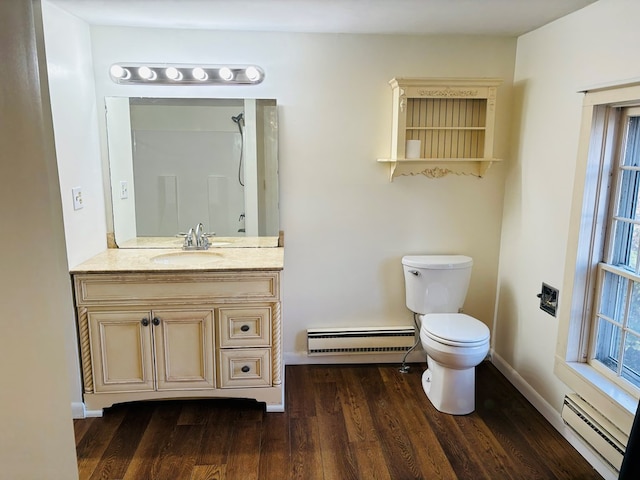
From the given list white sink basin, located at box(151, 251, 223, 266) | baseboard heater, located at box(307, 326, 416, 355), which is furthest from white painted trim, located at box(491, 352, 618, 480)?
white sink basin, located at box(151, 251, 223, 266)

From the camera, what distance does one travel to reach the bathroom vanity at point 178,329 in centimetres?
233

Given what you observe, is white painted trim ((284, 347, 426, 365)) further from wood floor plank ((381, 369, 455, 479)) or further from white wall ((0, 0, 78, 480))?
white wall ((0, 0, 78, 480))

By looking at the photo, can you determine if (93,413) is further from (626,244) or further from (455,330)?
(626,244)

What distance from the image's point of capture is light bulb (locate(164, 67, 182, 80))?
2674 millimetres

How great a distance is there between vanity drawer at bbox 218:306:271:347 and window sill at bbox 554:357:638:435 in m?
1.52

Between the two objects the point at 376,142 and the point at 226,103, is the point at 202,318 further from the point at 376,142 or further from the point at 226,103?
the point at 376,142

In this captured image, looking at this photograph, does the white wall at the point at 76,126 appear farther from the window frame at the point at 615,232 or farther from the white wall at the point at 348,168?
the window frame at the point at 615,232

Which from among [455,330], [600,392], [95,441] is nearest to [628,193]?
[600,392]

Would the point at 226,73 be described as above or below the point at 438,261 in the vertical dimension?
above

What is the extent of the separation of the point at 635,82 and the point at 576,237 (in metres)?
0.73

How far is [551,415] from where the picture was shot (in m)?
2.44

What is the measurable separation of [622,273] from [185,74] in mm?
2510

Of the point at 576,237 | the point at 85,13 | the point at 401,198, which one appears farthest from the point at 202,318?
the point at 576,237

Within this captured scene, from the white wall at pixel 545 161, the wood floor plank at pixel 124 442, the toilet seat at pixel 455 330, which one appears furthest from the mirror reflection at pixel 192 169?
the white wall at pixel 545 161
